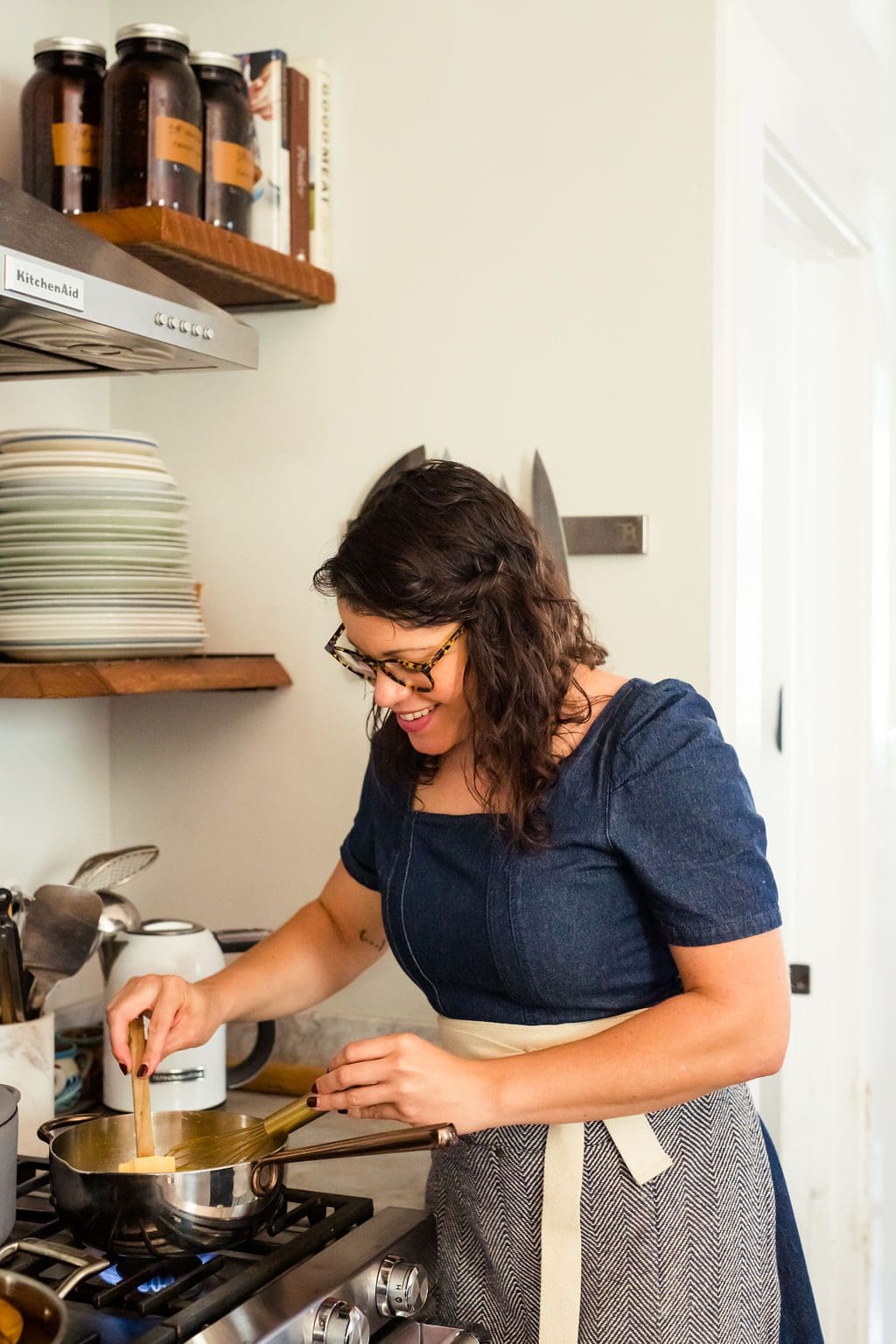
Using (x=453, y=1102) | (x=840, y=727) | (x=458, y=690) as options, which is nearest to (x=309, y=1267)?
(x=453, y=1102)

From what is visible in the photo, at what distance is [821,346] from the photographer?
98.2 inches

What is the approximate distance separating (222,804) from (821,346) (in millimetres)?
1309

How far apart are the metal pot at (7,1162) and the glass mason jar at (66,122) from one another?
3.06 ft

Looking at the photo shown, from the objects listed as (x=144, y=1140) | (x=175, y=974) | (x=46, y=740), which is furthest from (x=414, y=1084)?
(x=46, y=740)

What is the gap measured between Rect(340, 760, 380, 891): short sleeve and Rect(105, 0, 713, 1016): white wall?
0.36 metres

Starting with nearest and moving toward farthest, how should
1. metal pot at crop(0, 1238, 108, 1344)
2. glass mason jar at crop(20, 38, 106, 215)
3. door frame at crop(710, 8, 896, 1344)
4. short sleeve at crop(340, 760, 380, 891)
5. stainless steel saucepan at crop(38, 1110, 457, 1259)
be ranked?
1. metal pot at crop(0, 1238, 108, 1344)
2. stainless steel saucepan at crop(38, 1110, 457, 1259)
3. short sleeve at crop(340, 760, 380, 891)
4. glass mason jar at crop(20, 38, 106, 215)
5. door frame at crop(710, 8, 896, 1344)

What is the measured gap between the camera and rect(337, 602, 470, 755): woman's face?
121 centimetres

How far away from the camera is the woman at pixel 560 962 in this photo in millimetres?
1170

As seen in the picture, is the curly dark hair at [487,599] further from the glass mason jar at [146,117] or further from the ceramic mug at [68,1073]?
the ceramic mug at [68,1073]

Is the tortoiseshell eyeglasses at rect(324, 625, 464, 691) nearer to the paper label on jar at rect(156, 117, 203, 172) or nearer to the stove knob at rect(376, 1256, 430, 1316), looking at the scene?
the stove knob at rect(376, 1256, 430, 1316)

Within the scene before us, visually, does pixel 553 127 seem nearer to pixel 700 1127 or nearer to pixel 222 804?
pixel 222 804

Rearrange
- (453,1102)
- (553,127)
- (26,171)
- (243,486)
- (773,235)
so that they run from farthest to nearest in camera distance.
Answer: (773,235)
(243,486)
(553,127)
(26,171)
(453,1102)

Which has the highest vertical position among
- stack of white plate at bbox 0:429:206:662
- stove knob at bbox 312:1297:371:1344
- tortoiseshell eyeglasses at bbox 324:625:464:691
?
stack of white plate at bbox 0:429:206:662

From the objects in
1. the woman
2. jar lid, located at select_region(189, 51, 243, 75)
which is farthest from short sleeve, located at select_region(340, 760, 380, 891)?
jar lid, located at select_region(189, 51, 243, 75)
